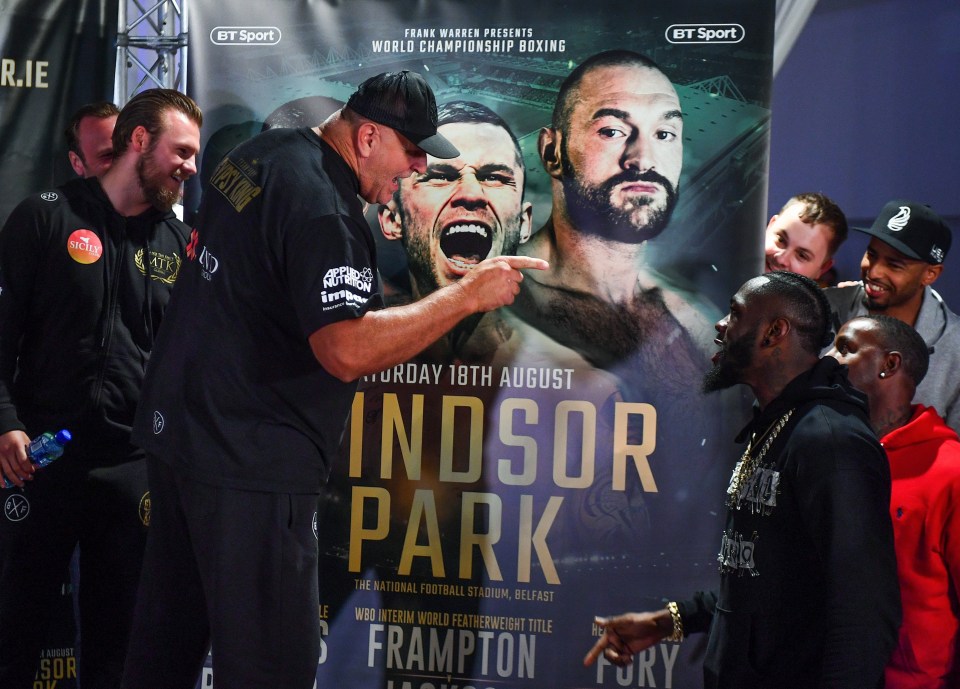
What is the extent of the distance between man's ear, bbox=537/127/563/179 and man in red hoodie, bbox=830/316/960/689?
4.36 ft

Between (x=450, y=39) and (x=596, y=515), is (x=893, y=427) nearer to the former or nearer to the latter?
(x=596, y=515)

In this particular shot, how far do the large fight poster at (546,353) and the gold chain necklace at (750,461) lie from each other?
1.33 meters

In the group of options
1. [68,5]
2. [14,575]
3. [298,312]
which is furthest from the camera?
A: [68,5]

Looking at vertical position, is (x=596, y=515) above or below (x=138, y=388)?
below

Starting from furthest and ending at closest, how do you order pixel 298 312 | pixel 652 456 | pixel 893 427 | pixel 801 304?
pixel 652 456
pixel 893 427
pixel 801 304
pixel 298 312

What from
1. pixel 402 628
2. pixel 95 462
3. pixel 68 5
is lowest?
pixel 402 628

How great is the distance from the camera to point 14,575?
2.89m

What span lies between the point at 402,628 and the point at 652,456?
1.10m

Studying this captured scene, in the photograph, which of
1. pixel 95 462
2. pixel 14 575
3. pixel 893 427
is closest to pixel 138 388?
pixel 95 462

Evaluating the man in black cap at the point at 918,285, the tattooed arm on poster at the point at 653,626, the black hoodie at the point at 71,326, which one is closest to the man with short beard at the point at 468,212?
the black hoodie at the point at 71,326

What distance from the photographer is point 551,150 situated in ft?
11.9

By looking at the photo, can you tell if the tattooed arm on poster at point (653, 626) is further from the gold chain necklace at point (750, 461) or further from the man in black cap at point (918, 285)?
the man in black cap at point (918, 285)

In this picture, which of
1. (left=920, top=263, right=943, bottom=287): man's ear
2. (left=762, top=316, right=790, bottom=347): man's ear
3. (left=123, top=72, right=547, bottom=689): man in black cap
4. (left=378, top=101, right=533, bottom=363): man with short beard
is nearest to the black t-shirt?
(left=123, top=72, right=547, bottom=689): man in black cap

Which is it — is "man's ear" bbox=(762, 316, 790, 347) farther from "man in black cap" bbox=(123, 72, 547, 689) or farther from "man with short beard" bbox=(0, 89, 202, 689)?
"man with short beard" bbox=(0, 89, 202, 689)
